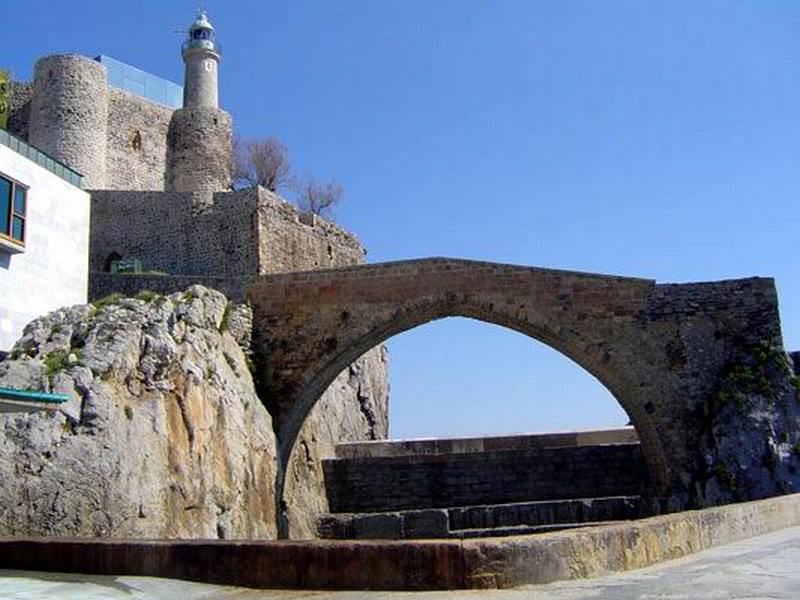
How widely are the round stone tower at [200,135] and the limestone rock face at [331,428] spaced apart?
9.51 m

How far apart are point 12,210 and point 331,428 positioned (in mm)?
12530

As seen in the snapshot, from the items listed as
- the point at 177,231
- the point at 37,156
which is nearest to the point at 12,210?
the point at 37,156

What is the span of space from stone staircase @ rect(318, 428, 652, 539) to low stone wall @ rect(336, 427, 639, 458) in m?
0.03

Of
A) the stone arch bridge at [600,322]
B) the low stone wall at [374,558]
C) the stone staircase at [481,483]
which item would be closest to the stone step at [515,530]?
the stone staircase at [481,483]

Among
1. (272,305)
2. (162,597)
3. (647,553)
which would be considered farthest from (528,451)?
(162,597)

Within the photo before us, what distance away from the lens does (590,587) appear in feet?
19.6

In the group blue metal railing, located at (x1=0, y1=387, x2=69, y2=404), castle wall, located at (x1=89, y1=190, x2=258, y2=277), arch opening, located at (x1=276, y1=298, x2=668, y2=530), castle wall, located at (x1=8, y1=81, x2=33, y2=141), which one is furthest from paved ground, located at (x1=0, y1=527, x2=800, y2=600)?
castle wall, located at (x1=8, y1=81, x2=33, y2=141)

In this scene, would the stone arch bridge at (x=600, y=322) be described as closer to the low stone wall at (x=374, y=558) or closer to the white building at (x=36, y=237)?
the white building at (x=36, y=237)

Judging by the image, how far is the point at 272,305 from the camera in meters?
20.5

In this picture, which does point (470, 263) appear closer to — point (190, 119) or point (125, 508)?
point (125, 508)

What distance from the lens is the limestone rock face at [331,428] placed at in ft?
68.5

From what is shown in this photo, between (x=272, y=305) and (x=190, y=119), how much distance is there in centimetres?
1679

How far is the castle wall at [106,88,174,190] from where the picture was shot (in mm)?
33719

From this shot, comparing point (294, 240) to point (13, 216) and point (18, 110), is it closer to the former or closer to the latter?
point (13, 216)
